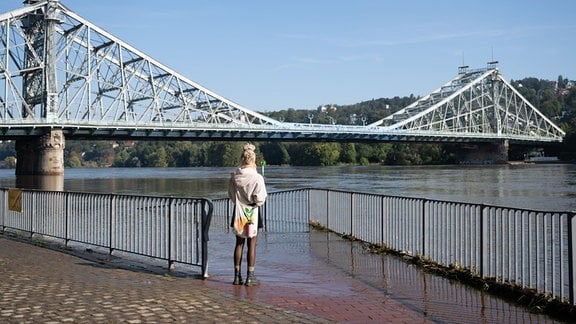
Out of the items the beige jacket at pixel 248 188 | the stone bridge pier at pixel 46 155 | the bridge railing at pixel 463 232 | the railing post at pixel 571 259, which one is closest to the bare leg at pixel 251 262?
the beige jacket at pixel 248 188

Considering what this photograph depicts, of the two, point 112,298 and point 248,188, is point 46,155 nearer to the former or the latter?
point 248,188

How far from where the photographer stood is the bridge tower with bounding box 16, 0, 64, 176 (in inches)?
2330

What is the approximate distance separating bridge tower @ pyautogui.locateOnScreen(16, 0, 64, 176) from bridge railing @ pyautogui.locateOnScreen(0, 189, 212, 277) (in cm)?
4769

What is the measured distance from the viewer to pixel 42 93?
213ft

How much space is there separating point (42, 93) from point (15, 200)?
55218 millimetres

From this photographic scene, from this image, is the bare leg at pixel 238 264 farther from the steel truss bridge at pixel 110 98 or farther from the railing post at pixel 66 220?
the steel truss bridge at pixel 110 98

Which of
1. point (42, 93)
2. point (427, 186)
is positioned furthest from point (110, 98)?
point (427, 186)

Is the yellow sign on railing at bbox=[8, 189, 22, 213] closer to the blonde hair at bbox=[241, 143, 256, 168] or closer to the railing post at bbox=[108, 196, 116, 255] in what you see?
the railing post at bbox=[108, 196, 116, 255]

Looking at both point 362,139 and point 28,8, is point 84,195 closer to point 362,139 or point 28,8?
point 28,8

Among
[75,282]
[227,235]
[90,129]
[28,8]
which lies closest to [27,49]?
[28,8]

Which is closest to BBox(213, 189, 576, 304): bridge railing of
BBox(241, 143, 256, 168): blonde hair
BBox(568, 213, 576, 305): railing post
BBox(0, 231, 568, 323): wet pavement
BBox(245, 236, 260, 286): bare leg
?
BBox(568, 213, 576, 305): railing post

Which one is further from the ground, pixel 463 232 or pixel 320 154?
pixel 320 154

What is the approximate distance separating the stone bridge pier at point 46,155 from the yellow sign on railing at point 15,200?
46.9 m

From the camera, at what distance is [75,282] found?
817cm
